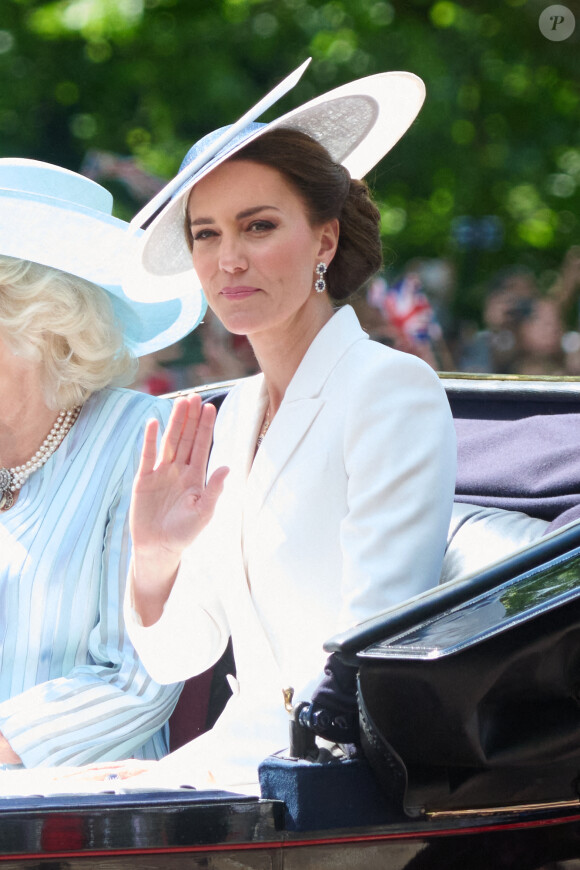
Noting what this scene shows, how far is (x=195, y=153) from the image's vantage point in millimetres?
2016

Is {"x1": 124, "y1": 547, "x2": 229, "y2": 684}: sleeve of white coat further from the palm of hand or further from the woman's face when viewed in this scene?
the woman's face

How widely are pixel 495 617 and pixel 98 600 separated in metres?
1.24

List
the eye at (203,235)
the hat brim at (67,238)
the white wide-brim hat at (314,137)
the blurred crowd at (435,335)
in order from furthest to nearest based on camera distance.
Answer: the blurred crowd at (435,335), the hat brim at (67,238), the eye at (203,235), the white wide-brim hat at (314,137)

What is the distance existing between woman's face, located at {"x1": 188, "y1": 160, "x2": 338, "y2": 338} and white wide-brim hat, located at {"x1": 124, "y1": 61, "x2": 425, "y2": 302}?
5cm

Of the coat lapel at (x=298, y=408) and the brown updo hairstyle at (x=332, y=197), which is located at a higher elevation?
the brown updo hairstyle at (x=332, y=197)

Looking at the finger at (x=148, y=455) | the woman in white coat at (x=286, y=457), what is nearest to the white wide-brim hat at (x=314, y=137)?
the woman in white coat at (x=286, y=457)

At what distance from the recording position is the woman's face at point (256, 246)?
192 cm

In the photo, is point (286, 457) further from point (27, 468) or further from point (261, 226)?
point (27, 468)

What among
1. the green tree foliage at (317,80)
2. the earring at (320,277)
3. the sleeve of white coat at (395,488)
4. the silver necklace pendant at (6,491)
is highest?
the green tree foliage at (317,80)

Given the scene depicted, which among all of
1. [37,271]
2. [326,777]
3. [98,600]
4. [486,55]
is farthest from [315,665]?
[486,55]

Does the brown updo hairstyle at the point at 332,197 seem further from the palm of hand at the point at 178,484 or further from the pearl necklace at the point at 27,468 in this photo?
the pearl necklace at the point at 27,468

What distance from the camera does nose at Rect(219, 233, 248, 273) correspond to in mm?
1910

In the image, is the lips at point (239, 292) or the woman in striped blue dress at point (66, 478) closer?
the lips at point (239, 292)

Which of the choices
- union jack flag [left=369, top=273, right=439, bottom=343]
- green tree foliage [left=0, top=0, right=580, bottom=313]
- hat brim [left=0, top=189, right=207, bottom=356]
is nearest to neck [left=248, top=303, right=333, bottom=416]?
hat brim [left=0, top=189, right=207, bottom=356]
